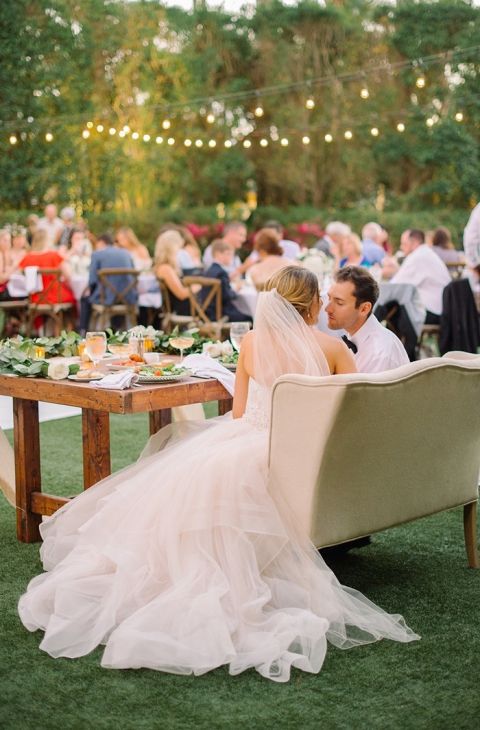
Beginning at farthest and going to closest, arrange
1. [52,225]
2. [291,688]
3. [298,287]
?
[52,225], [298,287], [291,688]

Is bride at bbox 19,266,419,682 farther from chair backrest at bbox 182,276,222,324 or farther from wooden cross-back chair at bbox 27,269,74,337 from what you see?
wooden cross-back chair at bbox 27,269,74,337

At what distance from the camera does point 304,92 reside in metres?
20.8

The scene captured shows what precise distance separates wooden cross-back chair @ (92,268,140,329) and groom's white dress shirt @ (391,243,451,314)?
8.05 ft

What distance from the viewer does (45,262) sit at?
33.9ft

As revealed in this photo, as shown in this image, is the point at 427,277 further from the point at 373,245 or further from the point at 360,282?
the point at 360,282

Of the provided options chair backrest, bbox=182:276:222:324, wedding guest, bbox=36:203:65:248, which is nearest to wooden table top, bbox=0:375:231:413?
chair backrest, bbox=182:276:222:324

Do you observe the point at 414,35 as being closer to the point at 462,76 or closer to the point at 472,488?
the point at 462,76

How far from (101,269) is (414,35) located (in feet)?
42.9

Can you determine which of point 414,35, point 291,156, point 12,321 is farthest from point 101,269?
point 414,35

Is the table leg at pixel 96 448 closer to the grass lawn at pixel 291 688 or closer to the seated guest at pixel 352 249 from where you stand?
the grass lawn at pixel 291 688

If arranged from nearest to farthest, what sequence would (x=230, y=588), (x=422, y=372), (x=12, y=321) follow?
(x=230, y=588) < (x=422, y=372) < (x=12, y=321)

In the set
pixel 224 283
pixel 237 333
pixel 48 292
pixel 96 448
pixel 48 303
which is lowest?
pixel 48 303

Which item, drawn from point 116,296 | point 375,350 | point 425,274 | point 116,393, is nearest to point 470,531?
point 375,350

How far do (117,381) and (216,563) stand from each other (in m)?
0.92
